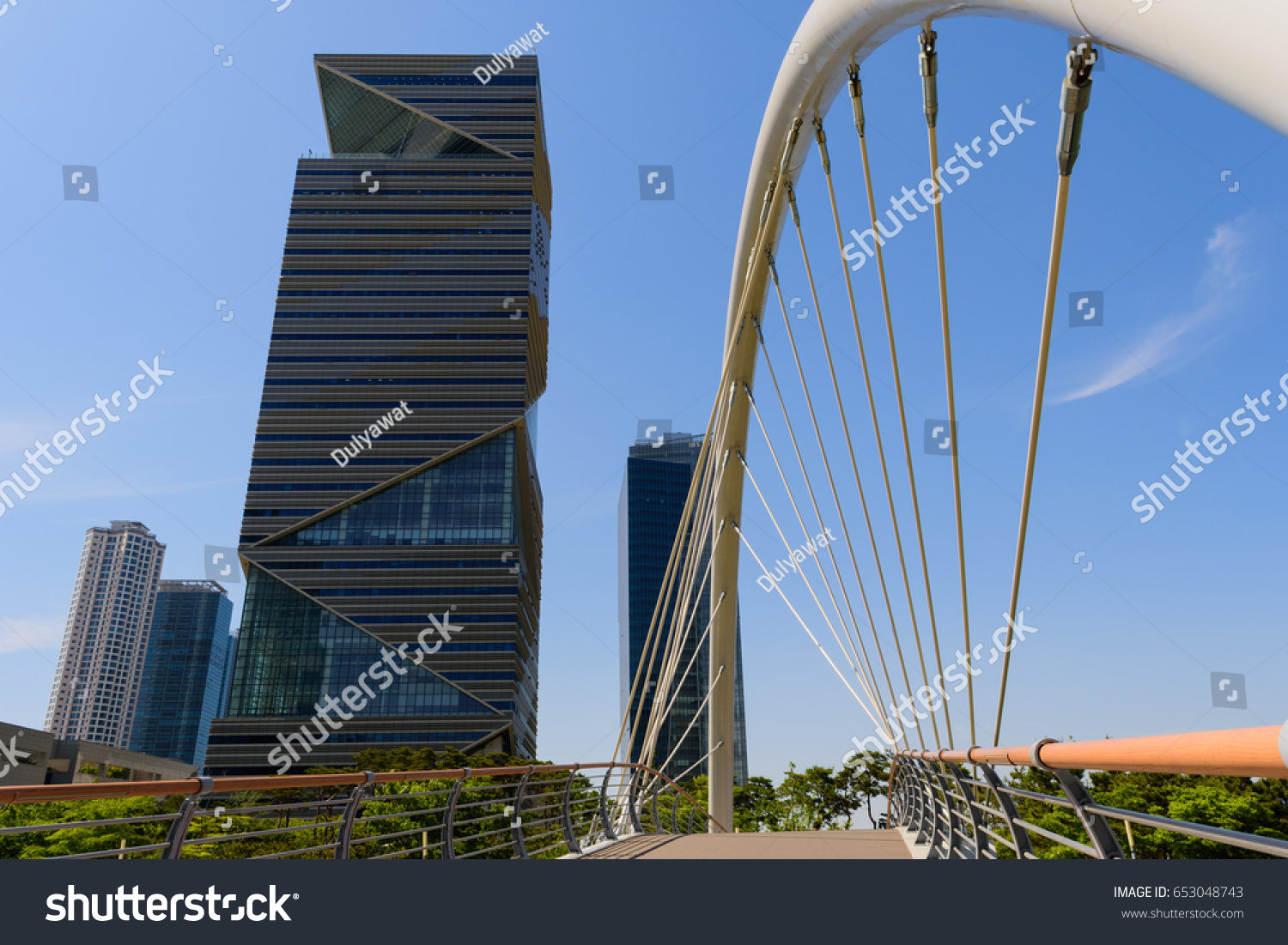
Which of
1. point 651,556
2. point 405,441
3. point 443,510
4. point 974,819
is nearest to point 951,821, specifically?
point 974,819

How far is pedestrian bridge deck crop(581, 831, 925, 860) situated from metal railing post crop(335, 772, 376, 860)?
220cm

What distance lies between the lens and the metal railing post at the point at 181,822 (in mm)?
2986

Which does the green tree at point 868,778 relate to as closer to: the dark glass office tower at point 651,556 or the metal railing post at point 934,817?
the metal railing post at point 934,817

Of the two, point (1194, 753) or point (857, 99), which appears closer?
point (1194, 753)

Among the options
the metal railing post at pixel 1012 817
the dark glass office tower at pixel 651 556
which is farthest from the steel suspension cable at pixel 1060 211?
the dark glass office tower at pixel 651 556

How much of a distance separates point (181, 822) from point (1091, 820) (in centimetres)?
323

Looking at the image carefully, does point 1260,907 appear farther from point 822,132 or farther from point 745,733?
point 745,733

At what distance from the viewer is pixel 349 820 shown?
13.3ft

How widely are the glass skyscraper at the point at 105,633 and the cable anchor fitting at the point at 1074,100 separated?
153186 mm

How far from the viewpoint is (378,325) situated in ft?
268

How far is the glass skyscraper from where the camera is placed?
127 metres

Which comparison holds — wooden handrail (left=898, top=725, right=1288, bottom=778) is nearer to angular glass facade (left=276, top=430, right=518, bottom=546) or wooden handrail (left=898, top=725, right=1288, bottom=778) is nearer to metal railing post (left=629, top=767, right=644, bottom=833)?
metal railing post (left=629, top=767, right=644, bottom=833)

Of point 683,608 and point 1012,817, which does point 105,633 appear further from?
point 1012,817

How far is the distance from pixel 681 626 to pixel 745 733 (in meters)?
99.4
